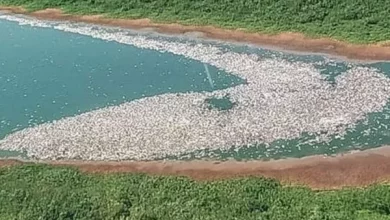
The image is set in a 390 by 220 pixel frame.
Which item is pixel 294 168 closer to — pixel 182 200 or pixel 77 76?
pixel 182 200

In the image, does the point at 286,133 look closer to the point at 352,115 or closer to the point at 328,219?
the point at 352,115

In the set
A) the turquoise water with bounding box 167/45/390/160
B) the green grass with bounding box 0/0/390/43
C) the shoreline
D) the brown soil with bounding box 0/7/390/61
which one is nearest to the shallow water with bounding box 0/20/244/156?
the brown soil with bounding box 0/7/390/61

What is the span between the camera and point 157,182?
24109 mm

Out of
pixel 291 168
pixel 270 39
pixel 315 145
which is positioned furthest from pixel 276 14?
pixel 291 168

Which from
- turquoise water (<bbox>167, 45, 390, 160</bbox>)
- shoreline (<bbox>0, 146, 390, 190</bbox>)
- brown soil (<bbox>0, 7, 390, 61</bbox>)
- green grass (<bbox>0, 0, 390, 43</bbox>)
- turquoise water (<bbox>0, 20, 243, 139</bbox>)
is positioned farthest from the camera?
green grass (<bbox>0, 0, 390, 43</bbox>)

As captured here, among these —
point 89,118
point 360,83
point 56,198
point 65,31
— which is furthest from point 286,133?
point 65,31

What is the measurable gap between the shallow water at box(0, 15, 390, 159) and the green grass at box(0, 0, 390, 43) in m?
3.19

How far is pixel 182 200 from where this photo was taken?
22.5 m

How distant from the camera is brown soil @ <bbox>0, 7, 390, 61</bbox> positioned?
123ft

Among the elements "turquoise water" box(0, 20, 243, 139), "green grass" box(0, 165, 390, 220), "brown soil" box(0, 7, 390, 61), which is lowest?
"turquoise water" box(0, 20, 243, 139)

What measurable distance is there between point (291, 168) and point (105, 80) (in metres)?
12.7

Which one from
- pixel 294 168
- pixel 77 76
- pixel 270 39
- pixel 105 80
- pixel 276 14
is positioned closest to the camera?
pixel 294 168

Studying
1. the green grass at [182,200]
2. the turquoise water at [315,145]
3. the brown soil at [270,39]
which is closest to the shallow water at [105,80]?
the turquoise water at [315,145]

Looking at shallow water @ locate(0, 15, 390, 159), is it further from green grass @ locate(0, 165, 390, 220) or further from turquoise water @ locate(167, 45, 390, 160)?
green grass @ locate(0, 165, 390, 220)
